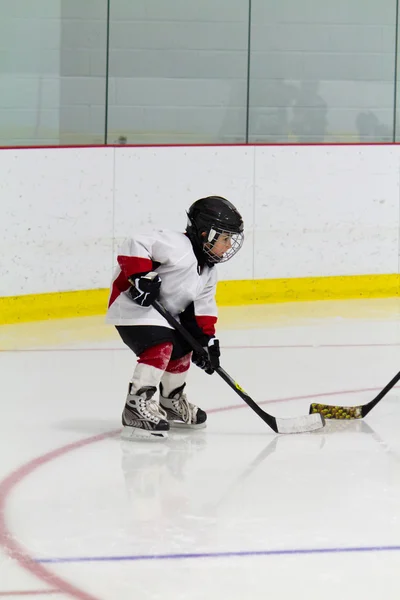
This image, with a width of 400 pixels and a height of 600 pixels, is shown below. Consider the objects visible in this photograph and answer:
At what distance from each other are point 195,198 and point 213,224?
3.12m

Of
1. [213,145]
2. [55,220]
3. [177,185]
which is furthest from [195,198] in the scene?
[55,220]

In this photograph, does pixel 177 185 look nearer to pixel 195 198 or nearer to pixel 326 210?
pixel 195 198

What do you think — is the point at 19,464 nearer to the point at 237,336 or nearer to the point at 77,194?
the point at 237,336

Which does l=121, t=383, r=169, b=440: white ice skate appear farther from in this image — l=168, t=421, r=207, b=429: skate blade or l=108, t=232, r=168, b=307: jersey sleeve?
l=108, t=232, r=168, b=307: jersey sleeve

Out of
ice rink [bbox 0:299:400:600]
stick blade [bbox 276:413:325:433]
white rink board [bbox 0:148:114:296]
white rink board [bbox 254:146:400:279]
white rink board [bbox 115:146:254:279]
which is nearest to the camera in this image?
ice rink [bbox 0:299:400:600]

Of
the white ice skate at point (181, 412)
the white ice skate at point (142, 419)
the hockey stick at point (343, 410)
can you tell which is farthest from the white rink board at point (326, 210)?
the white ice skate at point (142, 419)

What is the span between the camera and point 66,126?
682cm

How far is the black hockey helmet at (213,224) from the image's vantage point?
12.4 feet

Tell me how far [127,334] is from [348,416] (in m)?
0.84

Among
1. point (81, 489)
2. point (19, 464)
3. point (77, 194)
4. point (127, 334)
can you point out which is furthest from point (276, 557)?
point (77, 194)

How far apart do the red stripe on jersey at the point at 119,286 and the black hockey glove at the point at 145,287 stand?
118 millimetres

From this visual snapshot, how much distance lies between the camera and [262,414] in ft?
12.8

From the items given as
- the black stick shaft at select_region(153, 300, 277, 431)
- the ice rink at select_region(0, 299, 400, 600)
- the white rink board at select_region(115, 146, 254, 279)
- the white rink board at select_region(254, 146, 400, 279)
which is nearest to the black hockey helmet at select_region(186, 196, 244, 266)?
the black stick shaft at select_region(153, 300, 277, 431)

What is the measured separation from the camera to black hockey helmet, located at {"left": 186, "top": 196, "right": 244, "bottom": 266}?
3.79 metres
